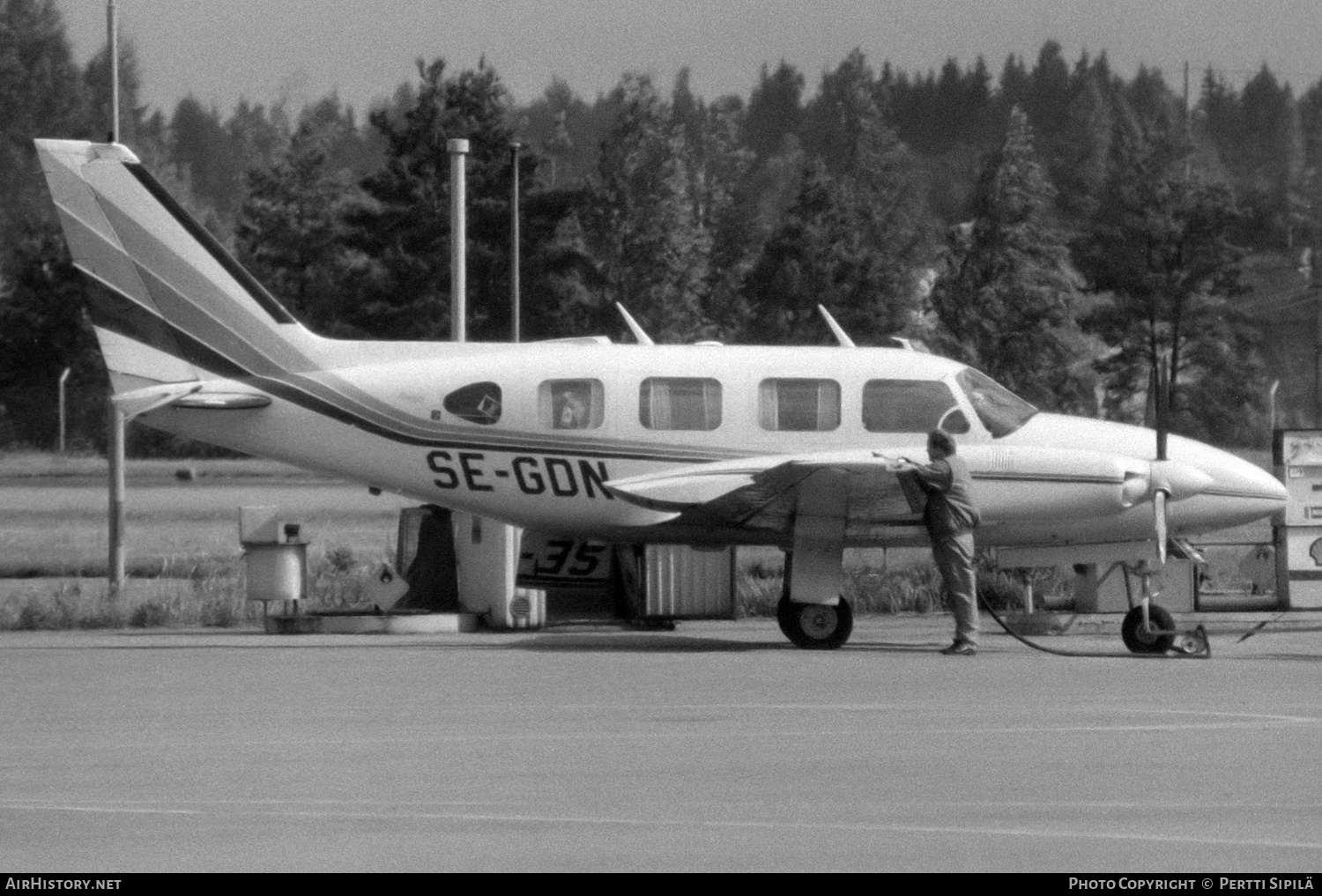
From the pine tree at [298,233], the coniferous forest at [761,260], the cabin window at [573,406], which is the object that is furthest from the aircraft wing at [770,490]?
the pine tree at [298,233]

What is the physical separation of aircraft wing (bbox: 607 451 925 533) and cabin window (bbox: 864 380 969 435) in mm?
433

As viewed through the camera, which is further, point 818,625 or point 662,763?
point 818,625

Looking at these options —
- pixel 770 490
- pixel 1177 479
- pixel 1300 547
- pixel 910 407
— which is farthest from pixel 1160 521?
pixel 1300 547

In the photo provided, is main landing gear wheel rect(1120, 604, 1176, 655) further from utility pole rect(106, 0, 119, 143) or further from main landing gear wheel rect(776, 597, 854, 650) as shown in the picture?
utility pole rect(106, 0, 119, 143)

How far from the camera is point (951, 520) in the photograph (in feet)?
58.4

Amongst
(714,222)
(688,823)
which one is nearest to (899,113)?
(714,222)

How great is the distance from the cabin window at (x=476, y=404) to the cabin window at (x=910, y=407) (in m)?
3.29

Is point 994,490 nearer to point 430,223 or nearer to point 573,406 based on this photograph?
point 573,406

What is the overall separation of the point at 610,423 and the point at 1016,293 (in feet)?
150

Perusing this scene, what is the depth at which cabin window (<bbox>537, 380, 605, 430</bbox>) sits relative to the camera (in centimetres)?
1917

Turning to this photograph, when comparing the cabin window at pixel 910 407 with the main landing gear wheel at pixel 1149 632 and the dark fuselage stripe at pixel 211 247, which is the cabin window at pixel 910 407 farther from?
the dark fuselage stripe at pixel 211 247

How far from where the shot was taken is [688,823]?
8.80 meters

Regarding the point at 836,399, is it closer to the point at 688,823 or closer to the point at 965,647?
the point at 965,647

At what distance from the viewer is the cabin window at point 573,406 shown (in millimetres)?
19172
